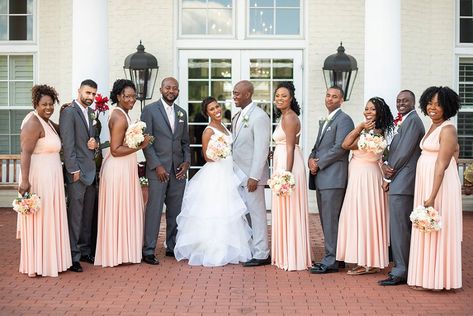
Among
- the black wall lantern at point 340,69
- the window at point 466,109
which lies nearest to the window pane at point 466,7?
the window at point 466,109

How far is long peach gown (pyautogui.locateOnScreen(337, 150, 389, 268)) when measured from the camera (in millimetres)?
8102

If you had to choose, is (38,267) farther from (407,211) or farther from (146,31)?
(146,31)

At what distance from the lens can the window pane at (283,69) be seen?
13.4 meters

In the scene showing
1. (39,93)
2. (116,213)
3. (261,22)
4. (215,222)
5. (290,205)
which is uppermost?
(261,22)

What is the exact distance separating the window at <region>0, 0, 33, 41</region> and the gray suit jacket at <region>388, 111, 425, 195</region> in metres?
8.64

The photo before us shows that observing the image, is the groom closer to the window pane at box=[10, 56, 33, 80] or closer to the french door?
the french door

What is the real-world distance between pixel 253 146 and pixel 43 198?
8.28 ft

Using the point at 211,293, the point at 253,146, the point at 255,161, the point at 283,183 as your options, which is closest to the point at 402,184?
the point at 283,183

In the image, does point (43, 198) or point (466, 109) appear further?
point (466, 109)

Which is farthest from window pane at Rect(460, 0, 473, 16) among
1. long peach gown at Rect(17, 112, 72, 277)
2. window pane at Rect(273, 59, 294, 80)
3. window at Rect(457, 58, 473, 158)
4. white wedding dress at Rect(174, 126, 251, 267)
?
long peach gown at Rect(17, 112, 72, 277)

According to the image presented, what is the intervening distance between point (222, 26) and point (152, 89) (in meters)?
1.76

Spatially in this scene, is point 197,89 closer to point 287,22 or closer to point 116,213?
point 287,22

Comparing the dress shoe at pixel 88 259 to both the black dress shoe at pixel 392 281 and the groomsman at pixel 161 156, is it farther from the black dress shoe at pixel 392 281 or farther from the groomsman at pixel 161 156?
the black dress shoe at pixel 392 281

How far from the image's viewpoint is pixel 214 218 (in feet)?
29.1
